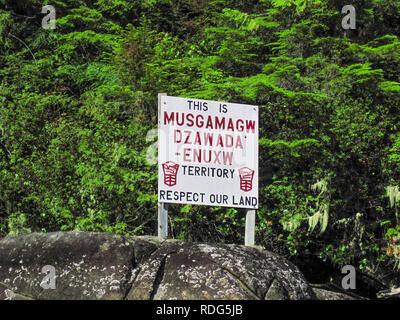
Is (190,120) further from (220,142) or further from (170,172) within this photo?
(170,172)

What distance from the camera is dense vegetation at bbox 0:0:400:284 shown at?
11766 millimetres

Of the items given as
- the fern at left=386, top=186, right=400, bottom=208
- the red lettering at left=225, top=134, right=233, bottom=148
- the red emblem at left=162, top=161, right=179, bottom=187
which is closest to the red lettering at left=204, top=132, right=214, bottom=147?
the red lettering at left=225, top=134, right=233, bottom=148

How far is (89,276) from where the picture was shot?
636 cm

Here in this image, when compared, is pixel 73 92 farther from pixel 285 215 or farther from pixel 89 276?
pixel 89 276

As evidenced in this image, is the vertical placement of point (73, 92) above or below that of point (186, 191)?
above

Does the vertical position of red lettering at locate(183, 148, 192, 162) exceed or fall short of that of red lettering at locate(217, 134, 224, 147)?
it falls short

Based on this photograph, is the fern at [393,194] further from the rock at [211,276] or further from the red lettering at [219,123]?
the red lettering at [219,123]

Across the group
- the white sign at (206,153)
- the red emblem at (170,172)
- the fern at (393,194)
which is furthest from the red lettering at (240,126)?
the fern at (393,194)

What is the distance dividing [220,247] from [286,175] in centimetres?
621

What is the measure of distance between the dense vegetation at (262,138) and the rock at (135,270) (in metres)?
4.53

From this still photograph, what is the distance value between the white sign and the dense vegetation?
4.19m

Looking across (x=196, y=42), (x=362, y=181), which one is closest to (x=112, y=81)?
(x=196, y=42)

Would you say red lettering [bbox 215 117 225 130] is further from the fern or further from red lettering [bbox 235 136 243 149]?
the fern

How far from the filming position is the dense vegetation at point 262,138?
1177 centimetres
